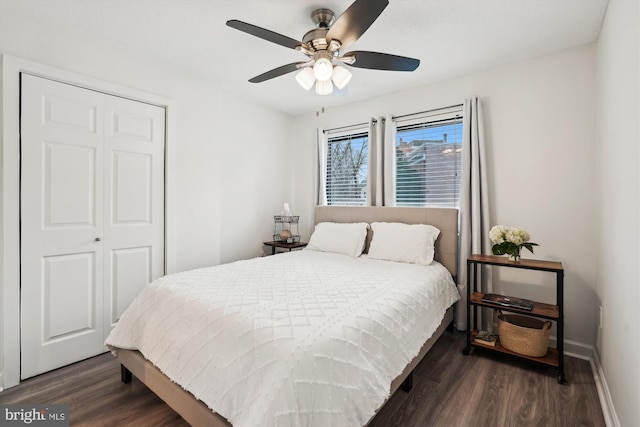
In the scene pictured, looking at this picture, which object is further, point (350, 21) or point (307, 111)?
point (307, 111)

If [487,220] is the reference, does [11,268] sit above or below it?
below

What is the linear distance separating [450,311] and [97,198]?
3213 mm

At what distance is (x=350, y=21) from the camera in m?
1.62

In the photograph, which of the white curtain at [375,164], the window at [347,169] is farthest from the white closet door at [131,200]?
the white curtain at [375,164]

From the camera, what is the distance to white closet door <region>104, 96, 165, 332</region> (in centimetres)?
254

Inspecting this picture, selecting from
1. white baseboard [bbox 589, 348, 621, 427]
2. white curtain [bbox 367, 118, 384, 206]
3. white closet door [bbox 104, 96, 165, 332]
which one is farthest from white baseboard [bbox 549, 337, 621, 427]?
white closet door [bbox 104, 96, 165, 332]

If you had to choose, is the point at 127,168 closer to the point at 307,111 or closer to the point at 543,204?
the point at 307,111

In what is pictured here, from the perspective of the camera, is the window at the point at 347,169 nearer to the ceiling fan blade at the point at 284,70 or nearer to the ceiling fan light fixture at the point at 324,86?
the ceiling fan light fixture at the point at 324,86

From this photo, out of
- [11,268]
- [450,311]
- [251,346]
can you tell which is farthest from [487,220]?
[11,268]

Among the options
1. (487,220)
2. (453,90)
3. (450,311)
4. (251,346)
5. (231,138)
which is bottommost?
(450,311)

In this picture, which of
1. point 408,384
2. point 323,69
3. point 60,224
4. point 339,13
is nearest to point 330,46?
point 323,69

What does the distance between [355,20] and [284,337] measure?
1631 mm

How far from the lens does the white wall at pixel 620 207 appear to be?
4.43 ft

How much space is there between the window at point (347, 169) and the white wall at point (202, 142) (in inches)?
28.2
